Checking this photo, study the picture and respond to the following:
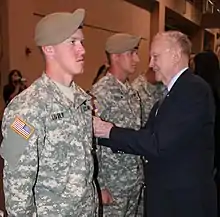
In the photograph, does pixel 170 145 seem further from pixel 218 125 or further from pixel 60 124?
pixel 218 125

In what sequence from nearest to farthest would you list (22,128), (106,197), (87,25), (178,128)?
(22,128) → (178,128) → (106,197) → (87,25)

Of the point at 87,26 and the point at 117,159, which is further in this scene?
the point at 87,26

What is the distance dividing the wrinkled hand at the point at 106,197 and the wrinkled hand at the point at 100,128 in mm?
512

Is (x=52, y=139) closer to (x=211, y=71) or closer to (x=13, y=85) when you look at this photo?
(x=211, y=71)

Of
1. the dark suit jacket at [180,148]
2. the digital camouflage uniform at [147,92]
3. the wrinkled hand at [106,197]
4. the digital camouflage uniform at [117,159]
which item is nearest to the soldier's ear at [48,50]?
the dark suit jacket at [180,148]

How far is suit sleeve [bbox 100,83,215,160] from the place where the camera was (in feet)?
6.47

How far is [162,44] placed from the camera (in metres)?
2.11

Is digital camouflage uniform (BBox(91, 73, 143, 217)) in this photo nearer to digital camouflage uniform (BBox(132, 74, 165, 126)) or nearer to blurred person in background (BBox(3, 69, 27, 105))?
digital camouflage uniform (BBox(132, 74, 165, 126))

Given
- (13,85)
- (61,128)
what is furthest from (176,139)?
(13,85)

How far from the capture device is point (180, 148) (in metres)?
2.03

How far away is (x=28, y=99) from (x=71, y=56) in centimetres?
25

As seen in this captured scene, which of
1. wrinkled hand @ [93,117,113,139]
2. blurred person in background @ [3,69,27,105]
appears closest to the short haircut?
wrinkled hand @ [93,117,113,139]

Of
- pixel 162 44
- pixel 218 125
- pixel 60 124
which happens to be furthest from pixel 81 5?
pixel 60 124

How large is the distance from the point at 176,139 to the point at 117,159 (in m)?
0.67
